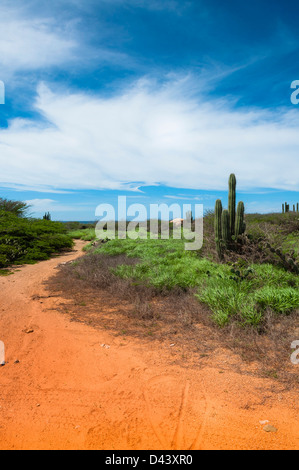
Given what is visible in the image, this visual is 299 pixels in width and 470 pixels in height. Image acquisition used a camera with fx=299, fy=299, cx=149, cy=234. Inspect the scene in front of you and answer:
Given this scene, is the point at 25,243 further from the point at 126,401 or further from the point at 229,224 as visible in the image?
the point at 126,401

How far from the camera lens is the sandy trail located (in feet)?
8.55

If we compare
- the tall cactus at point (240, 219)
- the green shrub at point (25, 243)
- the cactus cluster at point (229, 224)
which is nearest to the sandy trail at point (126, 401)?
the cactus cluster at point (229, 224)

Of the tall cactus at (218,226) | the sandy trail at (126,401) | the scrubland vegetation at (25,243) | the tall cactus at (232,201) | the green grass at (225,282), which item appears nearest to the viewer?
the sandy trail at (126,401)

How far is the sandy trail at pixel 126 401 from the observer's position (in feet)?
8.55

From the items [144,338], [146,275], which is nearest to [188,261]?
[146,275]

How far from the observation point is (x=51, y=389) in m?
3.41

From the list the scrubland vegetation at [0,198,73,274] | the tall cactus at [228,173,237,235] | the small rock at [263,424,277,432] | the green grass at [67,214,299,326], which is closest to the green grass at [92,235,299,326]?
the green grass at [67,214,299,326]

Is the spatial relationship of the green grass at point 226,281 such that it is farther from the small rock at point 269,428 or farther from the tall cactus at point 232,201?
the small rock at point 269,428

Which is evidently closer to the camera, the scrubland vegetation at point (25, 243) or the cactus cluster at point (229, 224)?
the cactus cluster at point (229, 224)

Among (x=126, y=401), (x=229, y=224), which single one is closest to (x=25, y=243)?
(x=229, y=224)

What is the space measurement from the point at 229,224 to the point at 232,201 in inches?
31.8

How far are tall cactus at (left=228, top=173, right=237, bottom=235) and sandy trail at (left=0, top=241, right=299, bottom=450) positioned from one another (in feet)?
17.2
